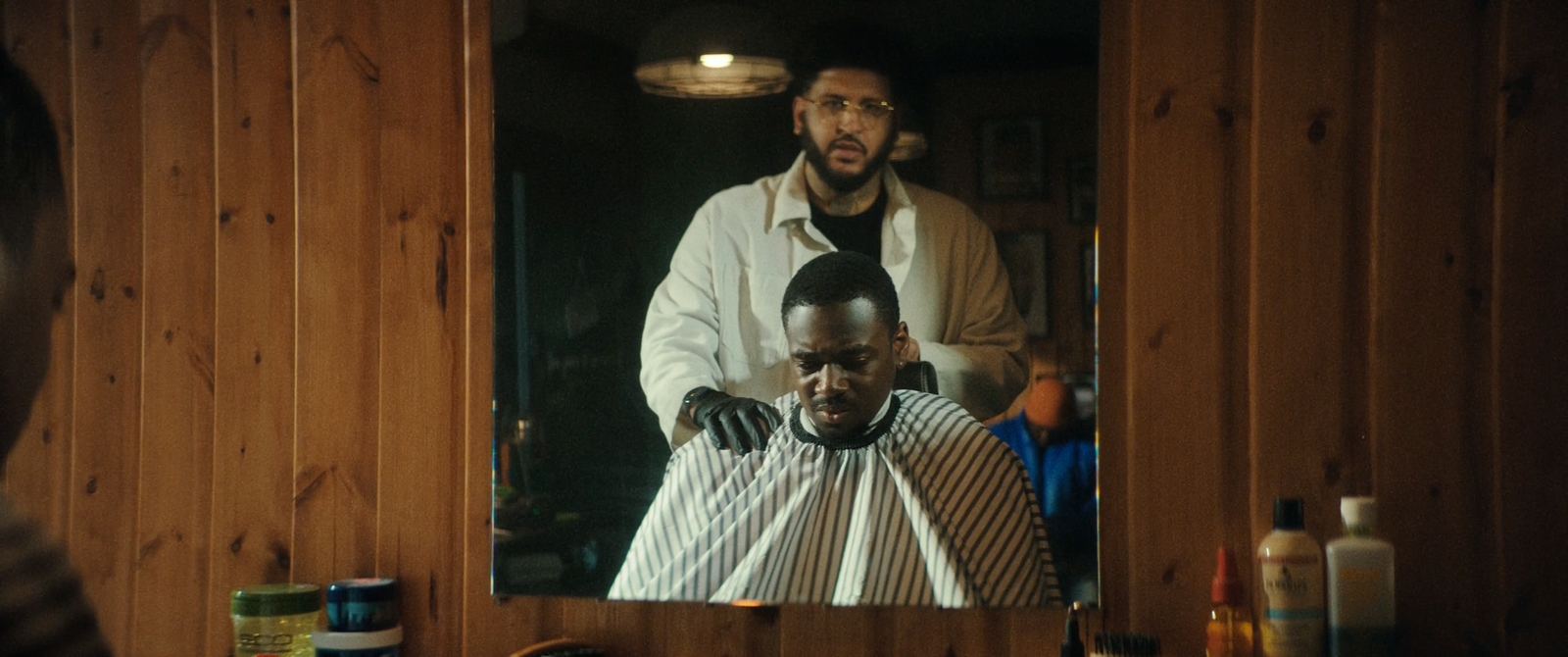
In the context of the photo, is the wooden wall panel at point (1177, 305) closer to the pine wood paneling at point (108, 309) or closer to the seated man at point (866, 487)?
the seated man at point (866, 487)

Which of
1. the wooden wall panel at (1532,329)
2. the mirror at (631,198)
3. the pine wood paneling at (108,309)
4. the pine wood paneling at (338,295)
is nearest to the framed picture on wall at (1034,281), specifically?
the mirror at (631,198)

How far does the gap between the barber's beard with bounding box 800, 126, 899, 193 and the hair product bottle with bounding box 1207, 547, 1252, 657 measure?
0.67m

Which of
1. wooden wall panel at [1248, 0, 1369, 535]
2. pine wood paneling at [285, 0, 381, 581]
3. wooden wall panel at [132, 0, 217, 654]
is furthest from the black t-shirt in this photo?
wooden wall panel at [132, 0, 217, 654]

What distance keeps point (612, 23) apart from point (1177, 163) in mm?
816

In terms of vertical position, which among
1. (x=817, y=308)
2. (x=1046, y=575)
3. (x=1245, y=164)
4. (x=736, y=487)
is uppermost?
(x=1245, y=164)

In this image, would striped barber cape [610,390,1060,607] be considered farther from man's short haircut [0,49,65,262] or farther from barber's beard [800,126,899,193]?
man's short haircut [0,49,65,262]

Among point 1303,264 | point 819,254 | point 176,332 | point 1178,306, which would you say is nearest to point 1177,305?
point 1178,306

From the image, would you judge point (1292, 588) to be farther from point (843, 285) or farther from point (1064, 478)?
point (843, 285)

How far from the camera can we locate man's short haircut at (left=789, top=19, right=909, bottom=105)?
163 cm

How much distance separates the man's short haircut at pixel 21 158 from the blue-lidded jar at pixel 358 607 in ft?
4.39

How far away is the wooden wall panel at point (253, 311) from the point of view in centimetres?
196

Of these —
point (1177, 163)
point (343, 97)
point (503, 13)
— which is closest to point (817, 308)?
point (1177, 163)

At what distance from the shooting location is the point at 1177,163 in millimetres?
1581

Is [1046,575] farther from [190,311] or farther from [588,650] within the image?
[190,311]
